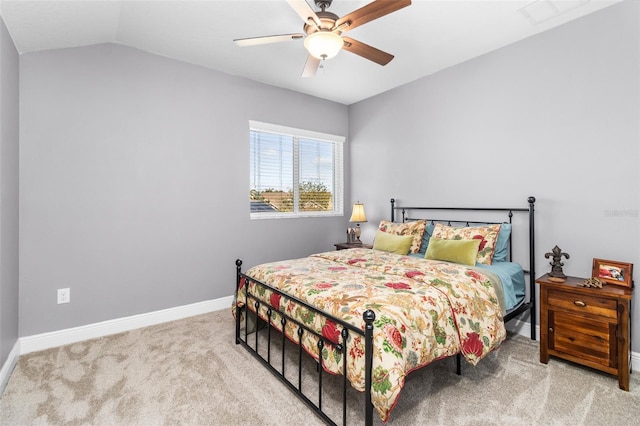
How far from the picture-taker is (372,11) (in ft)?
6.31

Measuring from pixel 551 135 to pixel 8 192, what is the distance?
4.34m

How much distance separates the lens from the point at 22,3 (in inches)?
79.9

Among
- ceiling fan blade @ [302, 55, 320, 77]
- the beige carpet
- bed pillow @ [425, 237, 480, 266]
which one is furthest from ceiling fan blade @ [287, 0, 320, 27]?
the beige carpet

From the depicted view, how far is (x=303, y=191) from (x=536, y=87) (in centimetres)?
285

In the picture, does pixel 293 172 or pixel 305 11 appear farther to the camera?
pixel 293 172

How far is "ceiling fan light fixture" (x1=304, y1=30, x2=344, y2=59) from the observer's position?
2.05 m

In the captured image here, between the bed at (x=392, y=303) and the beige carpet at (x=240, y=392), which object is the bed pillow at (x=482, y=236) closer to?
the bed at (x=392, y=303)

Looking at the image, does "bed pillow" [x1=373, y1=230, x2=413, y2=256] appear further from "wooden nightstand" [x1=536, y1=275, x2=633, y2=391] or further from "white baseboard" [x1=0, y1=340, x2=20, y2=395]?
"white baseboard" [x1=0, y1=340, x2=20, y2=395]

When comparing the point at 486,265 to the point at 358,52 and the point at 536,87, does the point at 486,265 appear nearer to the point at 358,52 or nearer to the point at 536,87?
the point at 536,87

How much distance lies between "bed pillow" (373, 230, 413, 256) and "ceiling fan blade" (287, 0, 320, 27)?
84.8 inches

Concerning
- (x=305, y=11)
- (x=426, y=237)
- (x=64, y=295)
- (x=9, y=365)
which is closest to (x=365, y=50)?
(x=305, y=11)

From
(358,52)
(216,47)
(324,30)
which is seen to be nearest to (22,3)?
(216,47)

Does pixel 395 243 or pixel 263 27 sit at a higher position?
pixel 263 27

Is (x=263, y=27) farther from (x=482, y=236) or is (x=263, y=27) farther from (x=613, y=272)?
(x=613, y=272)
